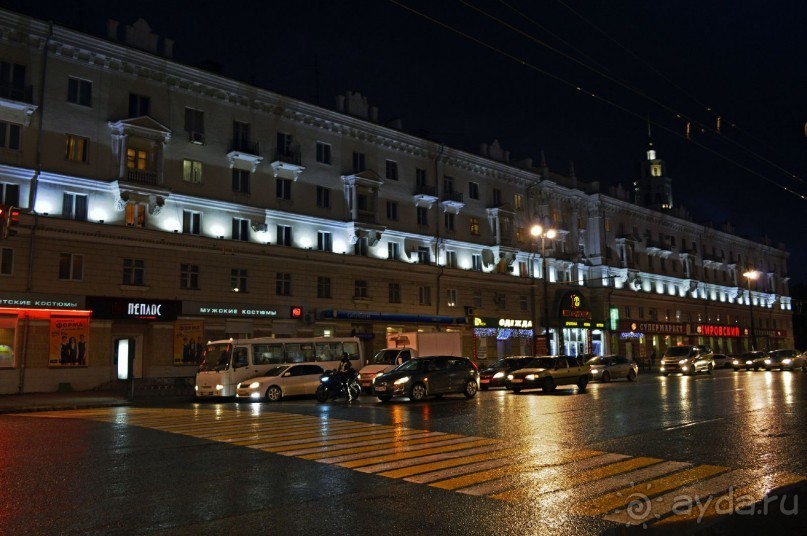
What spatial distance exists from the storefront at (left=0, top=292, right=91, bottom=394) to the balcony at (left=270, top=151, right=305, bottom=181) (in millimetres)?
14176

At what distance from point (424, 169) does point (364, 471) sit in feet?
136

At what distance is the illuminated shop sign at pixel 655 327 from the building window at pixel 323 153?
36.9 m

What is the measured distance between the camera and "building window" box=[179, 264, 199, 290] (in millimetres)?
35062

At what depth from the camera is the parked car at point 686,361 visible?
1725 inches

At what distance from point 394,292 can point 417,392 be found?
22375mm

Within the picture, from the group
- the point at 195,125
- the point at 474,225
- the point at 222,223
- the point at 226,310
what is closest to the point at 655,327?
the point at 474,225

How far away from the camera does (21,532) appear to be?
675 cm

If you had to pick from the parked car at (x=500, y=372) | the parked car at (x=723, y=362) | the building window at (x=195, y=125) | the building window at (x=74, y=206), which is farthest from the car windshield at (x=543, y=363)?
the parked car at (x=723, y=362)

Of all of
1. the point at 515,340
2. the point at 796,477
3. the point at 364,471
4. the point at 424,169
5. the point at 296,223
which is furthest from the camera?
the point at 515,340

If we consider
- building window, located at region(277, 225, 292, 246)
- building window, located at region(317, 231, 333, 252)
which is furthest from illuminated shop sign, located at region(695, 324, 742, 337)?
building window, located at region(277, 225, 292, 246)

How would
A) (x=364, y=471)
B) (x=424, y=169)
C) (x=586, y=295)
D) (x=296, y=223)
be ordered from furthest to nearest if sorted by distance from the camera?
1. (x=586, y=295)
2. (x=424, y=169)
3. (x=296, y=223)
4. (x=364, y=471)

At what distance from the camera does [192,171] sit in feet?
121

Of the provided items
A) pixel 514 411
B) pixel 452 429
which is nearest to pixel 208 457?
pixel 452 429

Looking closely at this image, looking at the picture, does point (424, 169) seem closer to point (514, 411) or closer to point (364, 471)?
point (514, 411)
